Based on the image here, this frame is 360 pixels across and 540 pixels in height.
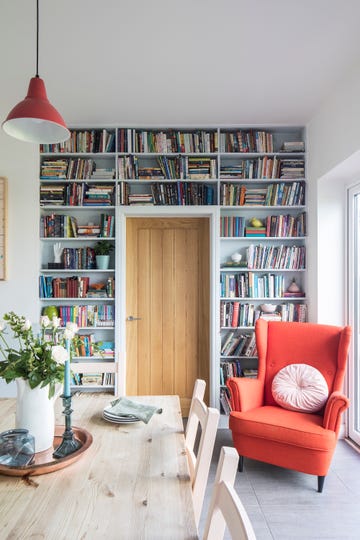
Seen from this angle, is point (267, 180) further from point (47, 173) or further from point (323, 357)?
point (47, 173)

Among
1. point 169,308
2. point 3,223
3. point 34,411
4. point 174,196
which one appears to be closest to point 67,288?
point 3,223

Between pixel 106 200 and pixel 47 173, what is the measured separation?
618 mm

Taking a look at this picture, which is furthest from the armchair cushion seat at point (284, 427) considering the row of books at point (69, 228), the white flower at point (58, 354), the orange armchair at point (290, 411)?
the row of books at point (69, 228)

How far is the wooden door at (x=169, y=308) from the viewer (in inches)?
159

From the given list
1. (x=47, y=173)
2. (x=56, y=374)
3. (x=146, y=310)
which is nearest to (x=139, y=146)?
(x=47, y=173)

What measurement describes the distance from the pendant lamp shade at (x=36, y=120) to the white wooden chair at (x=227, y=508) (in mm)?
1471

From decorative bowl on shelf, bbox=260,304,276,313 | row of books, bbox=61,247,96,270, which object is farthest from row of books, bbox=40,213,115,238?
decorative bowl on shelf, bbox=260,304,276,313

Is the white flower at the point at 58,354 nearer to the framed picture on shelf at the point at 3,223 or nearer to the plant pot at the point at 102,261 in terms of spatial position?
the plant pot at the point at 102,261

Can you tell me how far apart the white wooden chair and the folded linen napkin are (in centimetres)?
78

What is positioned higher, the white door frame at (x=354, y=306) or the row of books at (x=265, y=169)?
the row of books at (x=265, y=169)

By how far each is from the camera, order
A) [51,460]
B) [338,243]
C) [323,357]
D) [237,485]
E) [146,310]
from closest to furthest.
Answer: [51,460] → [237,485] → [323,357] → [338,243] → [146,310]

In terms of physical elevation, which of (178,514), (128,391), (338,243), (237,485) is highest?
(338,243)

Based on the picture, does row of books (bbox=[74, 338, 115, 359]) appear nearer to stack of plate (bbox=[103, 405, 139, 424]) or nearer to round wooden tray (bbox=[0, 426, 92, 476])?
stack of plate (bbox=[103, 405, 139, 424])

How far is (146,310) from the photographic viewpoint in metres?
4.04
